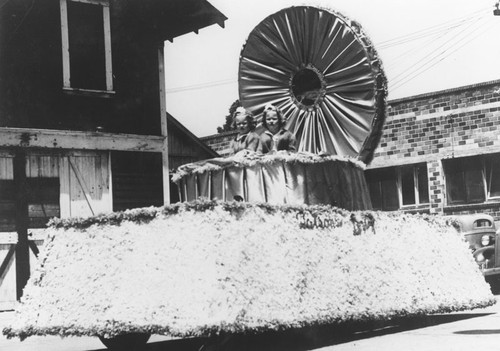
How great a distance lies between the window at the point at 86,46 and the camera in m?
13.1

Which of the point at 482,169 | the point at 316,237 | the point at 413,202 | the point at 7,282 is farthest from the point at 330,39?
the point at 413,202

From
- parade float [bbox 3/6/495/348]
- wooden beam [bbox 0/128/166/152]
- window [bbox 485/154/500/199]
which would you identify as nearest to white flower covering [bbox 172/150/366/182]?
parade float [bbox 3/6/495/348]

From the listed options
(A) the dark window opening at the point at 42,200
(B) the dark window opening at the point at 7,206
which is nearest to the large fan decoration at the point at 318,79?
(A) the dark window opening at the point at 42,200

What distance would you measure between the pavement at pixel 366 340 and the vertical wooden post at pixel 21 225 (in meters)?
3.01

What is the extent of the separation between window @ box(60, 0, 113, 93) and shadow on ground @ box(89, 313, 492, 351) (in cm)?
613

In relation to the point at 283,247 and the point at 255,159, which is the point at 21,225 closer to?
the point at 255,159

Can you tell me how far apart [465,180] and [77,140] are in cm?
1201

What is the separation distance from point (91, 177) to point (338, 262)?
23.8ft

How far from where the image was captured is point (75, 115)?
43.3 feet

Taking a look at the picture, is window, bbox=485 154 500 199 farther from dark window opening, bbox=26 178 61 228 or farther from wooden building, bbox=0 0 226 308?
dark window opening, bbox=26 178 61 228

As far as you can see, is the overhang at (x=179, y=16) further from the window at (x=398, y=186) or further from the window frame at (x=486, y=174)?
the window at (x=398, y=186)

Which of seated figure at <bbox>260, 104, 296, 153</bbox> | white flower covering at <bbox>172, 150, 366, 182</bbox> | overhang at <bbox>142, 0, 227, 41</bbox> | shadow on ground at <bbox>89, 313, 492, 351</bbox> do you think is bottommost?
shadow on ground at <bbox>89, 313, 492, 351</bbox>

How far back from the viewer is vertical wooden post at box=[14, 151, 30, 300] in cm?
1270

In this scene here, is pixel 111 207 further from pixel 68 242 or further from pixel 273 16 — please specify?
pixel 68 242
